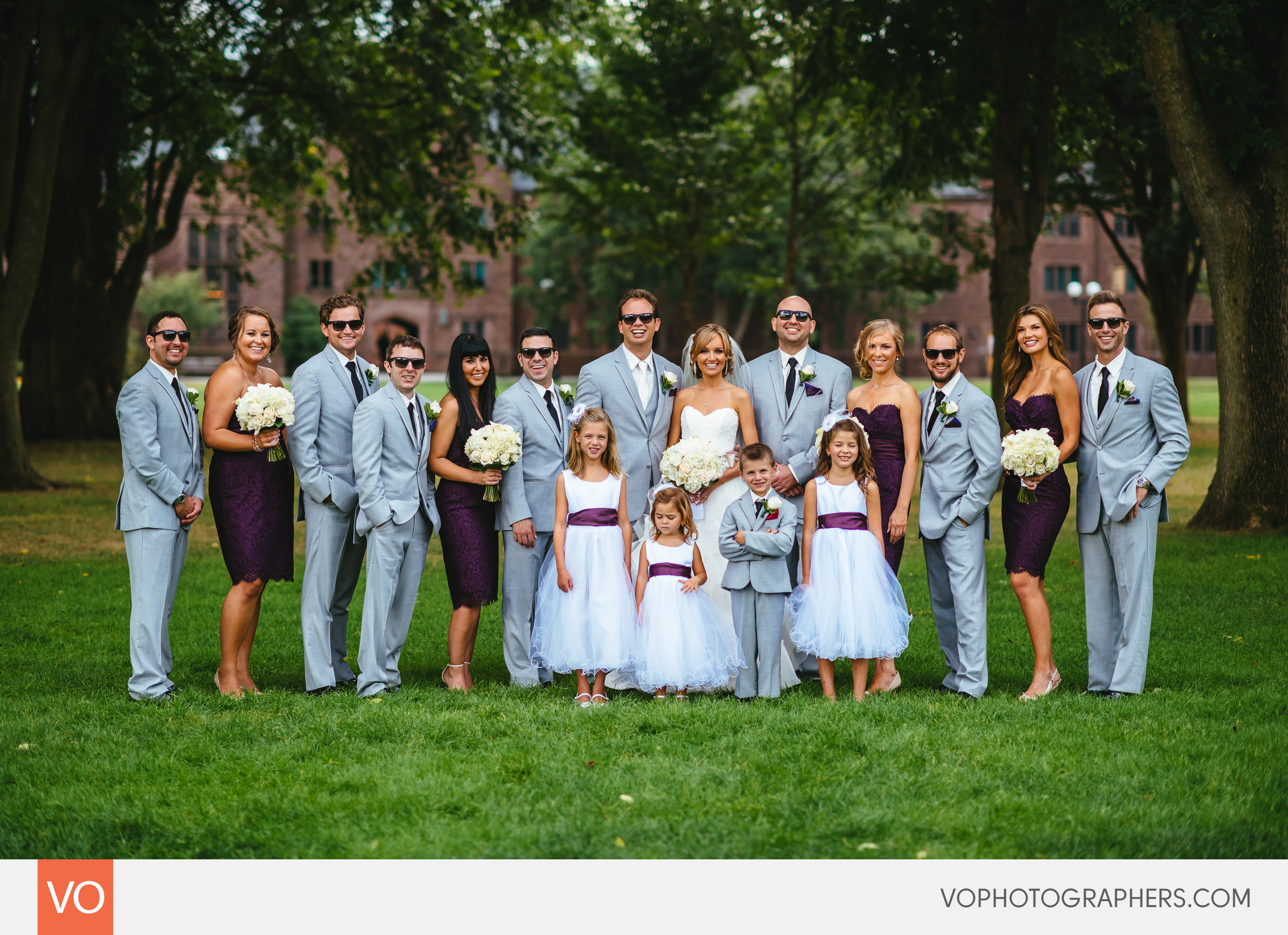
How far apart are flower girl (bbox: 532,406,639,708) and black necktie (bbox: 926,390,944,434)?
189 centimetres

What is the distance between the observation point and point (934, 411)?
743 centimetres

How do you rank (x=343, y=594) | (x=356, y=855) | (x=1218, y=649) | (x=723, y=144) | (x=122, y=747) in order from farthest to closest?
(x=723, y=144) < (x=1218, y=649) < (x=343, y=594) < (x=122, y=747) < (x=356, y=855)

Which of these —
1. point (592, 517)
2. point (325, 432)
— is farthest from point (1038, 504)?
point (325, 432)

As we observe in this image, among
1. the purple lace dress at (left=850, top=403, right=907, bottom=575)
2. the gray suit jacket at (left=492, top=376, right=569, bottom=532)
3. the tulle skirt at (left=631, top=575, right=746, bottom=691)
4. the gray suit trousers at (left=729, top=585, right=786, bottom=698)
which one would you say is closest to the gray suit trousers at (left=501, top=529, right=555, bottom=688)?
the gray suit jacket at (left=492, top=376, right=569, bottom=532)

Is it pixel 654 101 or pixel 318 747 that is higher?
pixel 654 101

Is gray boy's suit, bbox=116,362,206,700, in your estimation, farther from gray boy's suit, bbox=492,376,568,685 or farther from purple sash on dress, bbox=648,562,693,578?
purple sash on dress, bbox=648,562,693,578

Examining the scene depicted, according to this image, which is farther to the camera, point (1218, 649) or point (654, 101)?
point (654, 101)

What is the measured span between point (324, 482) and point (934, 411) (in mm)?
3680

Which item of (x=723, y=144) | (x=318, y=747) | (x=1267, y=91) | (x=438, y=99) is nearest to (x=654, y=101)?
(x=723, y=144)

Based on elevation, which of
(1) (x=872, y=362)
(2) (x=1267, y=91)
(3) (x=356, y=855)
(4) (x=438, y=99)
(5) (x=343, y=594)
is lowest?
(3) (x=356, y=855)

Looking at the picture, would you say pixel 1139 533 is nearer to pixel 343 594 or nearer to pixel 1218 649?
pixel 1218 649

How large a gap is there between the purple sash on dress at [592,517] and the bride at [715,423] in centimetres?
57

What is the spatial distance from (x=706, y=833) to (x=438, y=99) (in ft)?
68.0

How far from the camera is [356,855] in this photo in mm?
4730
